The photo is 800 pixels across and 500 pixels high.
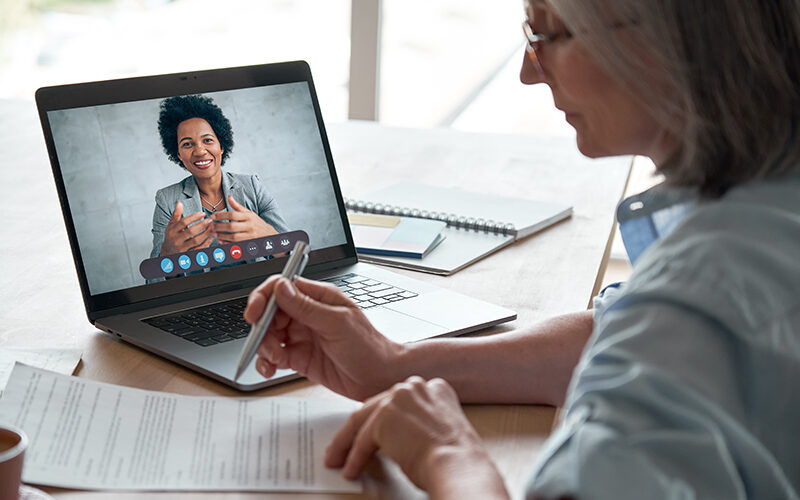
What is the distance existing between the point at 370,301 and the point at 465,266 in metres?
0.24

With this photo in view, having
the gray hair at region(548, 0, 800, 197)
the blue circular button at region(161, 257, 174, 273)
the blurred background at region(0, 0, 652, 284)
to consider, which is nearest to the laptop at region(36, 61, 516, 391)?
the blue circular button at region(161, 257, 174, 273)

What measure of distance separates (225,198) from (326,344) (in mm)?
334

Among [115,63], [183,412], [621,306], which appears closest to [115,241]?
[183,412]

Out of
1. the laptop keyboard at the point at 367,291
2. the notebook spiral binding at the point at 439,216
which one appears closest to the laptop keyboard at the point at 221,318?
the laptop keyboard at the point at 367,291

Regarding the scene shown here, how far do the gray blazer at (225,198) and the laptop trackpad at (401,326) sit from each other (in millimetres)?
196

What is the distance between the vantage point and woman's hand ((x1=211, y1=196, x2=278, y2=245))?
4.04 ft

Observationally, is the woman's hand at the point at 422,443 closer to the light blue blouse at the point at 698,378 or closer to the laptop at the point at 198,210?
the light blue blouse at the point at 698,378

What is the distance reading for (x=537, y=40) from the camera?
36.4 inches

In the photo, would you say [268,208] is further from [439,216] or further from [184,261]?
[439,216]

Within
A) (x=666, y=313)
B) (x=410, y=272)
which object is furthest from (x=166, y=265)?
(x=666, y=313)

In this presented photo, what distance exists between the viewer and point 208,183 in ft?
4.03

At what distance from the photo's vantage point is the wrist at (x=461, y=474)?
0.76m

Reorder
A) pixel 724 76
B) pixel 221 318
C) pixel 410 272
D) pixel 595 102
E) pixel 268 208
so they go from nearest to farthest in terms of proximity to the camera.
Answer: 1. pixel 724 76
2. pixel 595 102
3. pixel 221 318
4. pixel 268 208
5. pixel 410 272

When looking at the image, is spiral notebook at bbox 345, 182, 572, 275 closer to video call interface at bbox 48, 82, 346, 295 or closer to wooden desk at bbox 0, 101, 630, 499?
wooden desk at bbox 0, 101, 630, 499
